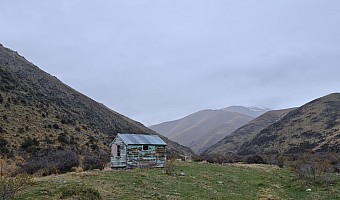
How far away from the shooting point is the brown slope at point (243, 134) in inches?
5487

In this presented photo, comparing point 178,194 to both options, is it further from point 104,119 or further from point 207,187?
point 104,119

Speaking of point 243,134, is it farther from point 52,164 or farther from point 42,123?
point 52,164

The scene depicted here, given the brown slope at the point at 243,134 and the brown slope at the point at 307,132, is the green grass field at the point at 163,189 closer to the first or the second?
the brown slope at the point at 307,132

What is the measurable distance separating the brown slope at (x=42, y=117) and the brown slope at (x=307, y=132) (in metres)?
46.3

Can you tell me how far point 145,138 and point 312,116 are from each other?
84619 millimetres

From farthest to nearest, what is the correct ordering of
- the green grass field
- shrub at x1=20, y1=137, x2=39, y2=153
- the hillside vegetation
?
1. the hillside vegetation
2. shrub at x1=20, y1=137, x2=39, y2=153
3. the green grass field

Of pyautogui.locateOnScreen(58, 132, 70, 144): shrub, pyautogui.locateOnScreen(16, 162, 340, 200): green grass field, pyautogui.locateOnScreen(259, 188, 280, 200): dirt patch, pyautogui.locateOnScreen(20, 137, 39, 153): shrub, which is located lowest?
pyautogui.locateOnScreen(259, 188, 280, 200): dirt patch

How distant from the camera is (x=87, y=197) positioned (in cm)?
1548

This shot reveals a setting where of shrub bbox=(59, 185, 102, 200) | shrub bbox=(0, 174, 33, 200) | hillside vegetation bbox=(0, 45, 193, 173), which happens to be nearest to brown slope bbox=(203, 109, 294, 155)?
hillside vegetation bbox=(0, 45, 193, 173)

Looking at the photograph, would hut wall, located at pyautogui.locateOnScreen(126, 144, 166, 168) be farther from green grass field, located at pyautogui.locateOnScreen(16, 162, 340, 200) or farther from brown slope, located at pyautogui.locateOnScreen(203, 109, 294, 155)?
brown slope, located at pyautogui.locateOnScreen(203, 109, 294, 155)

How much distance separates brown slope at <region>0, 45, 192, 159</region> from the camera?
41000 millimetres

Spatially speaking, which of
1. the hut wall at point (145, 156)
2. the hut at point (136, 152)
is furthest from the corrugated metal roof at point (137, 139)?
the hut wall at point (145, 156)

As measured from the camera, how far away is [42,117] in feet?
158

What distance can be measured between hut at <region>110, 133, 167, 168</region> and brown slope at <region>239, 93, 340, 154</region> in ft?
155
